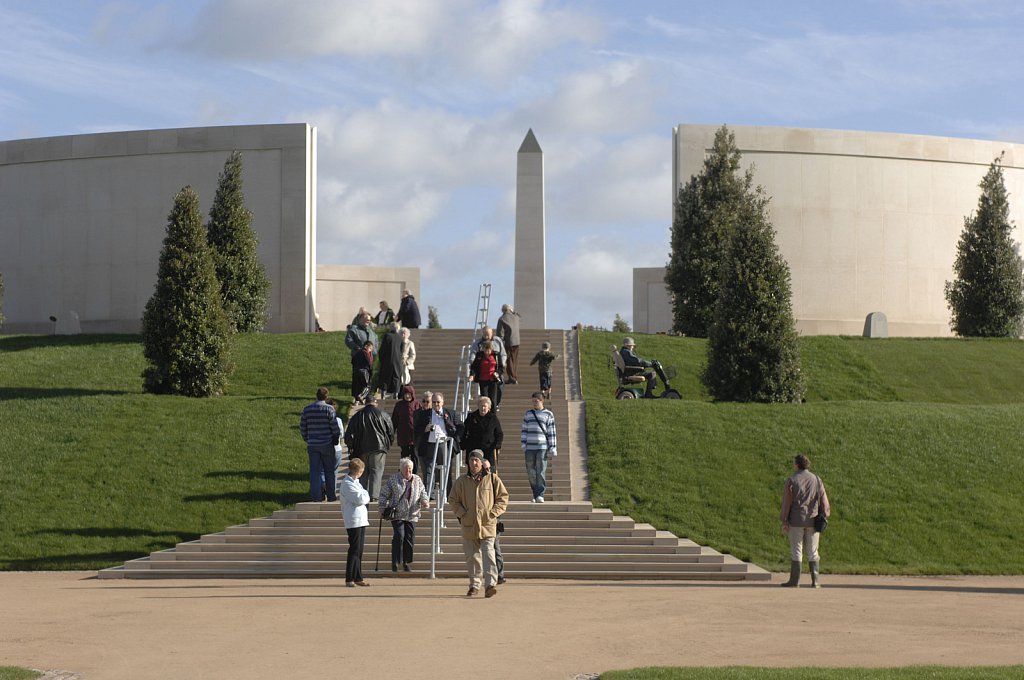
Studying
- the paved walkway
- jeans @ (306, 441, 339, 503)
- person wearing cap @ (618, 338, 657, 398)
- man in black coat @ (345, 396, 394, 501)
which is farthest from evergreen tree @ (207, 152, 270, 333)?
the paved walkway

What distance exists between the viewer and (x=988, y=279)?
→ 36.2 meters

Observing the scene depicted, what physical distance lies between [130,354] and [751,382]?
13.9 meters

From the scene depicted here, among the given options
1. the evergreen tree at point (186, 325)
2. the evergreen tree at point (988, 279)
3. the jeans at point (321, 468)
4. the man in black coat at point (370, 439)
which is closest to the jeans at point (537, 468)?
the man in black coat at point (370, 439)

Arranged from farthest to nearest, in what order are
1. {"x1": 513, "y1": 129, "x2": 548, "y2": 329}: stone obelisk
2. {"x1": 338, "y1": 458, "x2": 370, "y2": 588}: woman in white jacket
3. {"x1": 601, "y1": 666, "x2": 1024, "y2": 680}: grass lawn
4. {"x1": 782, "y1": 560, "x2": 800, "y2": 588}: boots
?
{"x1": 513, "y1": 129, "x2": 548, "y2": 329}: stone obelisk → {"x1": 782, "y1": 560, "x2": 800, "y2": 588}: boots → {"x1": 338, "y1": 458, "x2": 370, "y2": 588}: woman in white jacket → {"x1": 601, "y1": 666, "x2": 1024, "y2": 680}: grass lawn

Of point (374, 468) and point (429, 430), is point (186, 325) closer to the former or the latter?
point (429, 430)

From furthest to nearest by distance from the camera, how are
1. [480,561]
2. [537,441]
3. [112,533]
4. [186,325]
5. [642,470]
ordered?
[186,325]
[642,470]
[112,533]
[537,441]
[480,561]

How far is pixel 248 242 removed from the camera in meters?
34.0

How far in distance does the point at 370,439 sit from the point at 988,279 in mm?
24326

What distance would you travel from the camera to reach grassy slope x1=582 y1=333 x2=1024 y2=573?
59.3 ft

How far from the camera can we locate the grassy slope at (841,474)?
18.1 metres

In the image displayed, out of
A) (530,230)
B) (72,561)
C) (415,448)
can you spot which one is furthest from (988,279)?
(72,561)

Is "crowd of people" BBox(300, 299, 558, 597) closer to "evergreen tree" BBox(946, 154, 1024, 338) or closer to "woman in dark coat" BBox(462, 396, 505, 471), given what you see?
"woman in dark coat" BBox(462, 396, 505, 471)

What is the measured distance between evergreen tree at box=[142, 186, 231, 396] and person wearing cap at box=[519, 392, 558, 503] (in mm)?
9167

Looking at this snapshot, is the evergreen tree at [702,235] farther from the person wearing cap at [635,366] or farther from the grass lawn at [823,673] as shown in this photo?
the grass lawn at [823,673]
